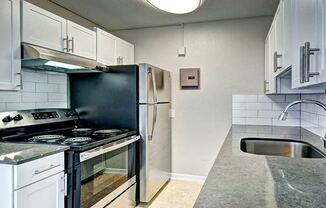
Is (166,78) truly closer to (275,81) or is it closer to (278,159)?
(275,81)

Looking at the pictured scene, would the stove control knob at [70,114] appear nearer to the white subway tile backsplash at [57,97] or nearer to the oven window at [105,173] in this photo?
the white subway tile backsplash at [57,97]

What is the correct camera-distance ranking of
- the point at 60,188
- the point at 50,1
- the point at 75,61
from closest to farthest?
1. the point at 60,188
2. the point at 75,61
3. the point at 50,1

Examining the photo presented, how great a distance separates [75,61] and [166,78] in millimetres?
1358

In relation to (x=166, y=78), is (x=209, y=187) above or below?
below

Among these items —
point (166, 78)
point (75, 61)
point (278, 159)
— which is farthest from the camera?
point (166, 78)

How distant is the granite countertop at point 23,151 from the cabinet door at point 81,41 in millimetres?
1029

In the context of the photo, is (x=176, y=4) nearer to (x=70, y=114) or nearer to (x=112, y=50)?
(x=112, y=50)

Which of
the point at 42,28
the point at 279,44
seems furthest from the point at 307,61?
the point at 42,28

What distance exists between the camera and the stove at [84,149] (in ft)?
5.87

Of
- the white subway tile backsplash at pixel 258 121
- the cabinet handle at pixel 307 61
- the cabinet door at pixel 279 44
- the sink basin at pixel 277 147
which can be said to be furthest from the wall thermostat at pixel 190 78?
the cabinet handle at pixel 307 61

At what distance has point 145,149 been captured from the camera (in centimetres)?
277

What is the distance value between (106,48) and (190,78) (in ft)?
3.97

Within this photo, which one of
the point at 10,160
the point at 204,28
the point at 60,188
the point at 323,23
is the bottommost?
the point at 60,188

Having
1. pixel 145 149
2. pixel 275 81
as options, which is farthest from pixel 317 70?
pixel 145 149
